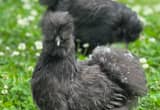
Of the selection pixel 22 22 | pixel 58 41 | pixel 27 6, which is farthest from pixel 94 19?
pixel 58 41

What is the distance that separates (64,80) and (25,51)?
11.2 feet

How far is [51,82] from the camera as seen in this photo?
21.7ft

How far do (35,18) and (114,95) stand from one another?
536 cm

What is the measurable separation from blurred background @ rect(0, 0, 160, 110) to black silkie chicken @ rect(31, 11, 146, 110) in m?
0.84

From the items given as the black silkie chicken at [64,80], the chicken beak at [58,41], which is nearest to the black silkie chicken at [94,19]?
the black silkie chicken at [64,80]

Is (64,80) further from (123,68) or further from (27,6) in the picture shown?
(27,6)

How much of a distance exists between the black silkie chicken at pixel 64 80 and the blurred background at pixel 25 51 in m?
0.84

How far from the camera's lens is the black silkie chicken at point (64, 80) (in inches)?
257

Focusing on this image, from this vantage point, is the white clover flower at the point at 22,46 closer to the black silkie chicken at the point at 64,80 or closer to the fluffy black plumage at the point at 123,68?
the fluffy black plumage at the point at 123,68

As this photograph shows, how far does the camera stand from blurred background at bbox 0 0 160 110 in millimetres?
7691

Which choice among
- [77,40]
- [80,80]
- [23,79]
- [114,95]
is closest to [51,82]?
[80,80]

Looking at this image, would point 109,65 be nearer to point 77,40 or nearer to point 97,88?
point 97,88

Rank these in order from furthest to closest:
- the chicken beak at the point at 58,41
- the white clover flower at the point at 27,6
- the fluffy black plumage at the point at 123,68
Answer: the white clover flower at the point at 27,6 → the fluffy black plumage at the point at 123,68 → the chicken beak at the point at 58,41

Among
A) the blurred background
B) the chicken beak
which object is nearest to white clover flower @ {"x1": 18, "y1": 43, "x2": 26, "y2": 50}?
the blurred background
